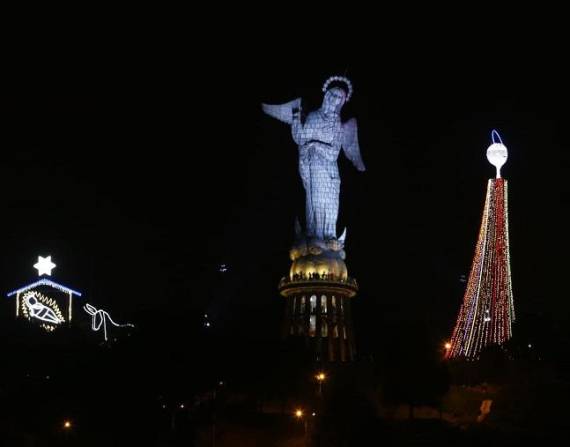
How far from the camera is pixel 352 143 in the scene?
310 ft

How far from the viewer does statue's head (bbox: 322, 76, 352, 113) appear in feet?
303

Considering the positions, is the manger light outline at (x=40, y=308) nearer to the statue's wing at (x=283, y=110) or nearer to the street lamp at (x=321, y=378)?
the street lamp at (x=321, y=378)

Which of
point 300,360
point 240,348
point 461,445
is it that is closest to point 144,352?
point 240,348

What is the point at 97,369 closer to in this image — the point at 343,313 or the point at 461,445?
the point at 461,445

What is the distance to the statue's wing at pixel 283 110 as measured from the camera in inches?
3664

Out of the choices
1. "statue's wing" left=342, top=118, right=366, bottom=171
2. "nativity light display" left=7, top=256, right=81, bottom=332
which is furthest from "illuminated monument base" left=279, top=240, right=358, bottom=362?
"nativity light display" left=7, top=256, right=81, bottom=332

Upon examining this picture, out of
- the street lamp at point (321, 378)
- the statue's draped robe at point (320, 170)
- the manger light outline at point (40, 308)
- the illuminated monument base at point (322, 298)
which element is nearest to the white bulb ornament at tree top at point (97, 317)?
the manger light outline at point (40, 308)

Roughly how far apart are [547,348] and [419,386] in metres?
14.8

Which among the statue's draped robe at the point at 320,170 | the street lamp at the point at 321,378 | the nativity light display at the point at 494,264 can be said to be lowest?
the street lamp at the point at 321,378

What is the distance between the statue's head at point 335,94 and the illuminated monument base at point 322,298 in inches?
514

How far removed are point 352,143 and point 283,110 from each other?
7546 mm

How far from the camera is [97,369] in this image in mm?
54375

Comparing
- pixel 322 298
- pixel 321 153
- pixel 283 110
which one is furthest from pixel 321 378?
pixel 283 110

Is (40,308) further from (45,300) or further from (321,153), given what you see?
(321,153)
